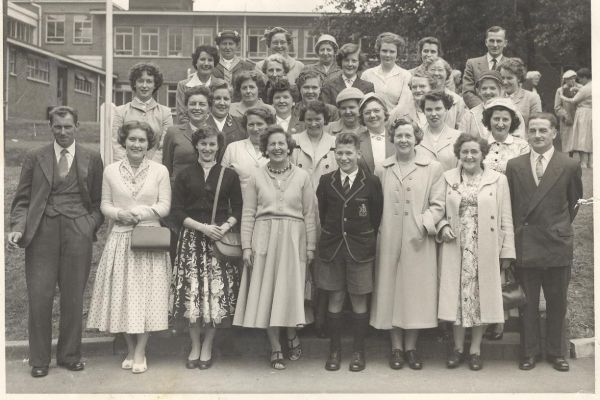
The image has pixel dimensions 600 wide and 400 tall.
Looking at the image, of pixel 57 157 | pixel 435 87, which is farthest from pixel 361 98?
pixel 57 157

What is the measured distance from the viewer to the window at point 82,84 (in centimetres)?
2989

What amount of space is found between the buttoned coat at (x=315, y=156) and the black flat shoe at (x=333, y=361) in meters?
1.40

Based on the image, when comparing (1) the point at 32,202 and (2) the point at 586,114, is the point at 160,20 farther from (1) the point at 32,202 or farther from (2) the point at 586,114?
(1) the point at 32,202

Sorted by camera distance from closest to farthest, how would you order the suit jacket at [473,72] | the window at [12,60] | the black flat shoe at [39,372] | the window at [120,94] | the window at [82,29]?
the black flat shoe at [39,372], the suit jacket at [473,72], the window at [12,60], the window at [82,29], the window at [120,94]

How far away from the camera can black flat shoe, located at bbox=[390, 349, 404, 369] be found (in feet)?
17.5

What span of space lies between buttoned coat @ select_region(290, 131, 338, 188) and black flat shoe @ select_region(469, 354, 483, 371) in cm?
188

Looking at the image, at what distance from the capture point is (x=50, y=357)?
5.29 meters

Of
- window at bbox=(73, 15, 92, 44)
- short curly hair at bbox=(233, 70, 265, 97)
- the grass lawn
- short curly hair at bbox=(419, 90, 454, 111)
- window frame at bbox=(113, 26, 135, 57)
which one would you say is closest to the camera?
short curly hair at bbox=(419, 90, 454, 111)

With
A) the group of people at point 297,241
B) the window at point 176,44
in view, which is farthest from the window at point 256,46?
the group of people at point 297,241

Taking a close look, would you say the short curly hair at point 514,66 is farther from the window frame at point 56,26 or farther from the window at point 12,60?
the window frame at point 56,26

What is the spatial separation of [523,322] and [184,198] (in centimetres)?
287

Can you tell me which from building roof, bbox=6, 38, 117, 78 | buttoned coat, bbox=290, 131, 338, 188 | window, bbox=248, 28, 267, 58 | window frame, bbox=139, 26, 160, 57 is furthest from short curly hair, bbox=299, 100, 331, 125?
window frame, bbox=139, 26, 160, 57

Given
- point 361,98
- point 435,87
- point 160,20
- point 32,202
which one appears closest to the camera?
point 32,202

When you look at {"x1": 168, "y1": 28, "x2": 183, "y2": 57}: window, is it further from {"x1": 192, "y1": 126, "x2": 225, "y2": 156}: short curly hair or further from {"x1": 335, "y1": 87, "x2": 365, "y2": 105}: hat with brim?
{"x1": 192, "y1": 126, "x2": 225, "y2": 156}: short curly hair
